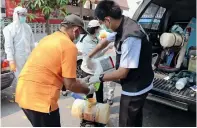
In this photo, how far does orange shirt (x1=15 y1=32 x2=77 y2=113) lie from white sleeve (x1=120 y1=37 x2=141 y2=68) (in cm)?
47

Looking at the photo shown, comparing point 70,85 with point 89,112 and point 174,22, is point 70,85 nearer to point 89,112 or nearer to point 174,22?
point 89,112

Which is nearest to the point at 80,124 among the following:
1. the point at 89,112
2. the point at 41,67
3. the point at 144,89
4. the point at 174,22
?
the point at 89,112

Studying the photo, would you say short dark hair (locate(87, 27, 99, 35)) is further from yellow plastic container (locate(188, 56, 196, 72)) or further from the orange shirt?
the orange shirt

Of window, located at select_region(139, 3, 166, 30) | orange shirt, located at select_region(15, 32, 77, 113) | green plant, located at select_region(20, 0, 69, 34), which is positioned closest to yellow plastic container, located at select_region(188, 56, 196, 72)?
window, located at select_region(139, 3, 166, 30)

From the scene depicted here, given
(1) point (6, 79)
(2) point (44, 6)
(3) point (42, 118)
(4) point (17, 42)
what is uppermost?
(2) point (44, 6)

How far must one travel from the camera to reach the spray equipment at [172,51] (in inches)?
150

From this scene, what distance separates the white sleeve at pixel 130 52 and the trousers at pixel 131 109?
15.3 inches

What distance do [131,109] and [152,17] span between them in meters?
2.34

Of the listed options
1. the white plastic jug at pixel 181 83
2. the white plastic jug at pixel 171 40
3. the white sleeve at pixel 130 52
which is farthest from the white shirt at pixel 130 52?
the white plastic jug at pixel 171 40

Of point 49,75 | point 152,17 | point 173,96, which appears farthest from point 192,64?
point 49,75

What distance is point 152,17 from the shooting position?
4258 mm

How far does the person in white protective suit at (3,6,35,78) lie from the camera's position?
13.6 ft

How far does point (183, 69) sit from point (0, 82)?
3.06m

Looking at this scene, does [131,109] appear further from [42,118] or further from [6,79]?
[6,79]
